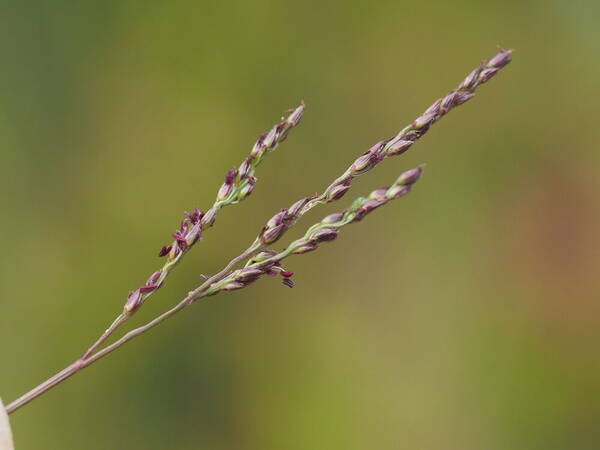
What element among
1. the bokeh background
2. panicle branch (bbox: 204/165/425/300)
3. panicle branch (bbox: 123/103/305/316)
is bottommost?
panicle branch (bbox: 204/165/425/300)

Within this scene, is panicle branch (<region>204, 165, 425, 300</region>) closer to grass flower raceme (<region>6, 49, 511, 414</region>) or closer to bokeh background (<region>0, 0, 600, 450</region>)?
grass flower raceme (<region>6, 49, 511, 414</region>)

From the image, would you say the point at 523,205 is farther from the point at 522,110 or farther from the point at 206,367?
the point at 206,367

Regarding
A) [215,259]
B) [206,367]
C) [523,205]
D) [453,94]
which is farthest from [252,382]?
[453,94]

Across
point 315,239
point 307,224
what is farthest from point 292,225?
point 307,224

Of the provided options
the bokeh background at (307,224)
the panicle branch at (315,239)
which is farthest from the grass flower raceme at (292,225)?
the bokeh background at (307,224)

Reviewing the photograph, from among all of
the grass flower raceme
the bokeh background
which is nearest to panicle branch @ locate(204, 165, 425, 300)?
the grass flower raceme

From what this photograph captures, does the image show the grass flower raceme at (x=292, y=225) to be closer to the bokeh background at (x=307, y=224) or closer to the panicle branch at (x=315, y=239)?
the panicle branch at (x=315, y=239)

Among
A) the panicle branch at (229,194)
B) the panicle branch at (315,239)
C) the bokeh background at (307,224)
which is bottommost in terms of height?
the panicle branch at (315,239)

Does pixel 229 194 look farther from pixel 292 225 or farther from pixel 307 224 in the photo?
pixel 307 224
